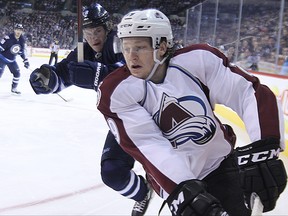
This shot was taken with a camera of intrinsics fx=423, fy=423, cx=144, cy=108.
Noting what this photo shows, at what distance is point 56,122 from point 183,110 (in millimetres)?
3613

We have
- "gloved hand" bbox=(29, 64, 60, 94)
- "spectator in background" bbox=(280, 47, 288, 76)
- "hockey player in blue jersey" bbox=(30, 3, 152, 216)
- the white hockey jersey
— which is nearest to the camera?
the white hockey jersey

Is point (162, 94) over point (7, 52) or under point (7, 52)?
over

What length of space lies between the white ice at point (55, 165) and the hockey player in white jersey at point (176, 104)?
0.95 m

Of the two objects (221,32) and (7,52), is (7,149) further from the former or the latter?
(221,32)

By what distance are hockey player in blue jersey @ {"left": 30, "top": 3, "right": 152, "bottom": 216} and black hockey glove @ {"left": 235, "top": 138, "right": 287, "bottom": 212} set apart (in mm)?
877

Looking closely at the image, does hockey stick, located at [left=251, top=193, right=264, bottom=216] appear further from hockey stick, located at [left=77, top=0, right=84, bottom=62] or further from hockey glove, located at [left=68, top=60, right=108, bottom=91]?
hockey stick, located at [left=77, top=0, right=84, bottom=62]

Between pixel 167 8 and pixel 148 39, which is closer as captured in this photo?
pixel 148 39

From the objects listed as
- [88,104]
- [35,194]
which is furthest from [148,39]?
[88,104]

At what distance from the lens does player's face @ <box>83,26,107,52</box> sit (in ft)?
7.05

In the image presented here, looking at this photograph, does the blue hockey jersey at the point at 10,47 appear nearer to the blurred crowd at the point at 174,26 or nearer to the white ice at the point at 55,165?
the white ice at the point at 55,165

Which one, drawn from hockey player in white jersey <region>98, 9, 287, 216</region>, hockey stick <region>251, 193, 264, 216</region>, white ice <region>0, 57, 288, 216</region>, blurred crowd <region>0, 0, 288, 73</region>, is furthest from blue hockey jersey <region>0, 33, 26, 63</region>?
hockey stick <region>251, 193, 264, 216</region>

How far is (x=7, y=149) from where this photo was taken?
3.49 m

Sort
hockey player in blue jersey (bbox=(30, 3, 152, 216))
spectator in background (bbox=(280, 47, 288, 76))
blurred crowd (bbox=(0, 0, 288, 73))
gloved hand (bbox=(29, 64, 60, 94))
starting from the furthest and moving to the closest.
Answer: blurred crowd (bbox=(0, 0, 288, 73)) < spectator in background (bbox=(280, 47, 288, 76)) < gloved hand (bbox=(29, 64, 60, 94)) < hockey player in blue jersey (bbox=(30, 3, 152, 216))

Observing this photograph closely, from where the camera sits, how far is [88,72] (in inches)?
79.4
